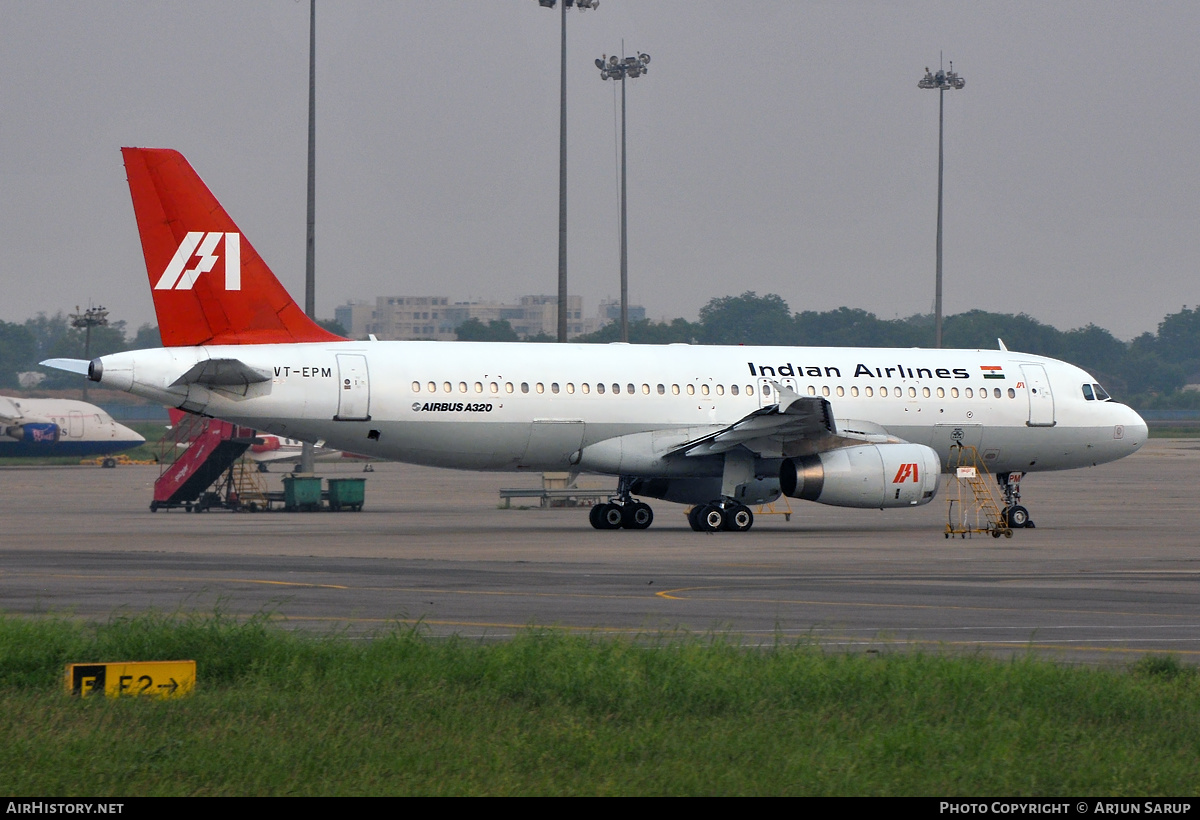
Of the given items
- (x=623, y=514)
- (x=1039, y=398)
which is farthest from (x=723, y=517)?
(x=1039, y=398)

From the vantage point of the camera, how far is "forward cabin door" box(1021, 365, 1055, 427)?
122ft

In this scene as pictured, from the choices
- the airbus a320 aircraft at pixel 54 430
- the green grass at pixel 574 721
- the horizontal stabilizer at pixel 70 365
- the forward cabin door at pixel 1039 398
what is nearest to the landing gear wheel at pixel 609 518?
the forward cabin door at pixel 1039 398

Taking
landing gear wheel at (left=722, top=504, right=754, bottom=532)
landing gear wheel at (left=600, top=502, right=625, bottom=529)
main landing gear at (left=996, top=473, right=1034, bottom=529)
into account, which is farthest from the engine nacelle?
landing gear wheel at (left=600, top=502, right=625, bottom=529)

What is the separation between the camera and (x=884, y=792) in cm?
809

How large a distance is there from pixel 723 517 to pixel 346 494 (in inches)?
593

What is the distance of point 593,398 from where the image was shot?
33.4 metres

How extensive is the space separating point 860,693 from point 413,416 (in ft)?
71.8

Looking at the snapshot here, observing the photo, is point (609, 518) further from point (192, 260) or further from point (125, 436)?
point (125, 436)

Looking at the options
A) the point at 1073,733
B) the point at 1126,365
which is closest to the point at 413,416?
the point at 1073,733

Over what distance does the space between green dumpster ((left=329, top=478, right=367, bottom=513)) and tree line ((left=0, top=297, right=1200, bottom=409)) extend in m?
81.1

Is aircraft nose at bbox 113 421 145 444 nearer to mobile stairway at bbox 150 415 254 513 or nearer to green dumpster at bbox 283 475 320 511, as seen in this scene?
mobile stairway at bbox 150 415 254 513

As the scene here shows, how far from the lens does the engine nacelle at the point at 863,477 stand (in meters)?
32.3

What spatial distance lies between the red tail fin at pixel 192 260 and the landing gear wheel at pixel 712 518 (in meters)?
9.72
